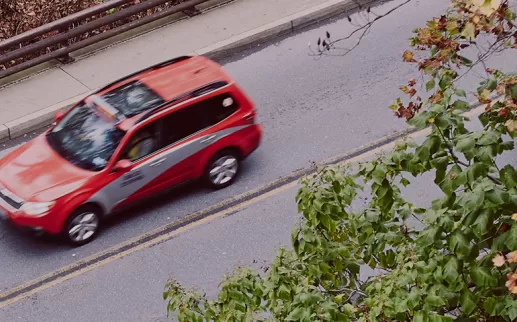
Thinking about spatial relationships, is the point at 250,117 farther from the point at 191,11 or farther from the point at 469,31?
the point at 469,31

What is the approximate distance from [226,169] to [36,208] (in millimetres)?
2873

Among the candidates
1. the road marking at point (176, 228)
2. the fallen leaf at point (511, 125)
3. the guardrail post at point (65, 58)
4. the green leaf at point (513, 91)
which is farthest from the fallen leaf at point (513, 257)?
the guardrail post at point (65, 58)

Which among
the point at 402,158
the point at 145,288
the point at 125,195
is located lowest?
the point at 145,288

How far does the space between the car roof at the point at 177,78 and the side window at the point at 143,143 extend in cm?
50

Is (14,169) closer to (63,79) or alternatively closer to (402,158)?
(63,79)

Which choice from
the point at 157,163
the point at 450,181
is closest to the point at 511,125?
the point at 450,181

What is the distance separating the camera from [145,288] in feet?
40.2

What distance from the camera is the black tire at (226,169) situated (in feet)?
44.9

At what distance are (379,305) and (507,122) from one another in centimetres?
129

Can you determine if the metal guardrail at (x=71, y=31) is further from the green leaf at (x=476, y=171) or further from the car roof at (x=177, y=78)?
the green leaf at (x=476, y=171)

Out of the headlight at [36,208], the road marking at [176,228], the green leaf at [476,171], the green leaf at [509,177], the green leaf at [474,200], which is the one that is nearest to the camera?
the green leaf at [474,200]

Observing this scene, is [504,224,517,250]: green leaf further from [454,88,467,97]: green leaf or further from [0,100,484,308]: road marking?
[0,100,484,308]: road marking

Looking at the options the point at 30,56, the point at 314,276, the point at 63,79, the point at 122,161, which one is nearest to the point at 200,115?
the point at 122,161

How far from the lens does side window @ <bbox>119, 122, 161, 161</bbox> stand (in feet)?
42.2
